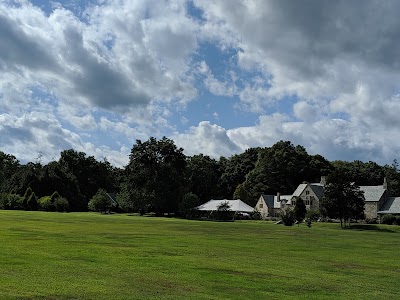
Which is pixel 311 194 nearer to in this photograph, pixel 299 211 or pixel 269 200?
pixel 269 200

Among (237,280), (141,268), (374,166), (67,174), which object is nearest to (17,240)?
(141,268)

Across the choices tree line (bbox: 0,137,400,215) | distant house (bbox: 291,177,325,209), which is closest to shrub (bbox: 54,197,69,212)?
tree line (bbox: 0,137,400,215)

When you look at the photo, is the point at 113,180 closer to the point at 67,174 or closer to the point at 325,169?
the point at 67,174

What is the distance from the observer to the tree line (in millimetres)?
102312

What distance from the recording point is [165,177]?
102188mm

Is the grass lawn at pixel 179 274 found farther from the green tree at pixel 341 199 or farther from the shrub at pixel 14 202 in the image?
the shrub at pixel 14 202

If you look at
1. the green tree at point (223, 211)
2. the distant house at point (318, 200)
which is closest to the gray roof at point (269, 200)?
the distant house at point (318, 200)

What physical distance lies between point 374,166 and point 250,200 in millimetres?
40177

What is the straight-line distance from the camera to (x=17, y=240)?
82.3ft

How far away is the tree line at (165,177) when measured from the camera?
102 metres

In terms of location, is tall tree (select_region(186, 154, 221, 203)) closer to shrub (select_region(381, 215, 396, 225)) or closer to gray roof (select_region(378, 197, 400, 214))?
gray roof (select_region(378, 197, 400, 214))

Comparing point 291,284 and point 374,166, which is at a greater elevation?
point 374,166

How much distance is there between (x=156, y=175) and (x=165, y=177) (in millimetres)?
2010

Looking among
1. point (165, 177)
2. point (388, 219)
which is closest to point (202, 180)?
point (165, 177)
